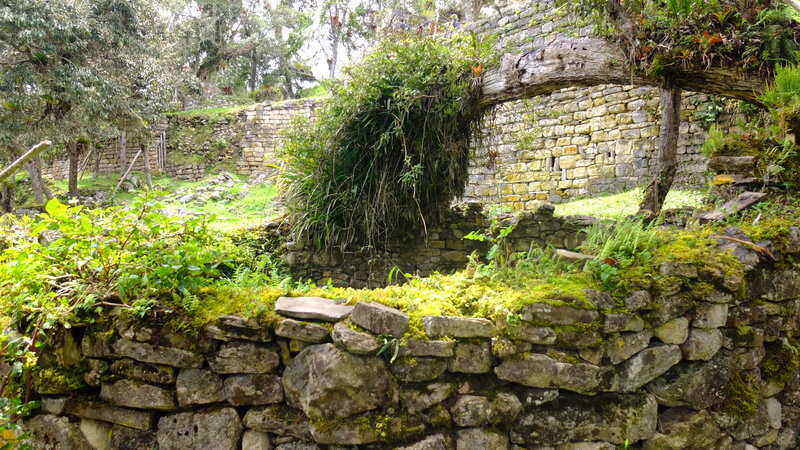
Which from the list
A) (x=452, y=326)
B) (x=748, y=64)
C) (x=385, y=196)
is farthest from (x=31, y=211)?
(x=748, y=64)

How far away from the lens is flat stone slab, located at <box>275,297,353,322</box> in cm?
195

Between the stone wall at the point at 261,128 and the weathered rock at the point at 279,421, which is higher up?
the stone wall at the point at 261,128

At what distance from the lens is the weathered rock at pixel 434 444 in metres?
1.83

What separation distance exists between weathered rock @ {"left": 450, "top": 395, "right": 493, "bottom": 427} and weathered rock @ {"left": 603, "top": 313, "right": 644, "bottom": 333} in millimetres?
636

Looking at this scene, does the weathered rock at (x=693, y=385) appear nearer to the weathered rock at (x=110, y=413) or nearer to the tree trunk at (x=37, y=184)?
the weathered rock at (x=110, y=413)

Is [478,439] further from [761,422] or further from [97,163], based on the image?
[97,163]

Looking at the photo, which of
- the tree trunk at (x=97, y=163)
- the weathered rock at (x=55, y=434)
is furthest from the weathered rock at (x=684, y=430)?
the tree trunk at (x=97, y=163)

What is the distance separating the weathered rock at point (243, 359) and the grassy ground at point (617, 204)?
13.1ft

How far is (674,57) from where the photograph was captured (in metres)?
3.40

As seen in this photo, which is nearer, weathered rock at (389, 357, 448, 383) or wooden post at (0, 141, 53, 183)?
wooden post at (0, 141, 53, 183)

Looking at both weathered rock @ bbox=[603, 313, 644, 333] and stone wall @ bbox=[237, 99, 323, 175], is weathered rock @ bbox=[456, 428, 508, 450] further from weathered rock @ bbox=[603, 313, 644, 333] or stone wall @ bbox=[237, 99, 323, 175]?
stone wall @ bbox=[237, 99, 323, 175]

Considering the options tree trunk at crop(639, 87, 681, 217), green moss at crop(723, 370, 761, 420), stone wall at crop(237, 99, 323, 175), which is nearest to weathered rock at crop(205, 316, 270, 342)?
green moss at crop(723, 370, 761, 420)

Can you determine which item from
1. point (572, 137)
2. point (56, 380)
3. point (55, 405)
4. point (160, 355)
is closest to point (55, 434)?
point (55, 405)

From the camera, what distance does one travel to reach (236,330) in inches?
77.0
